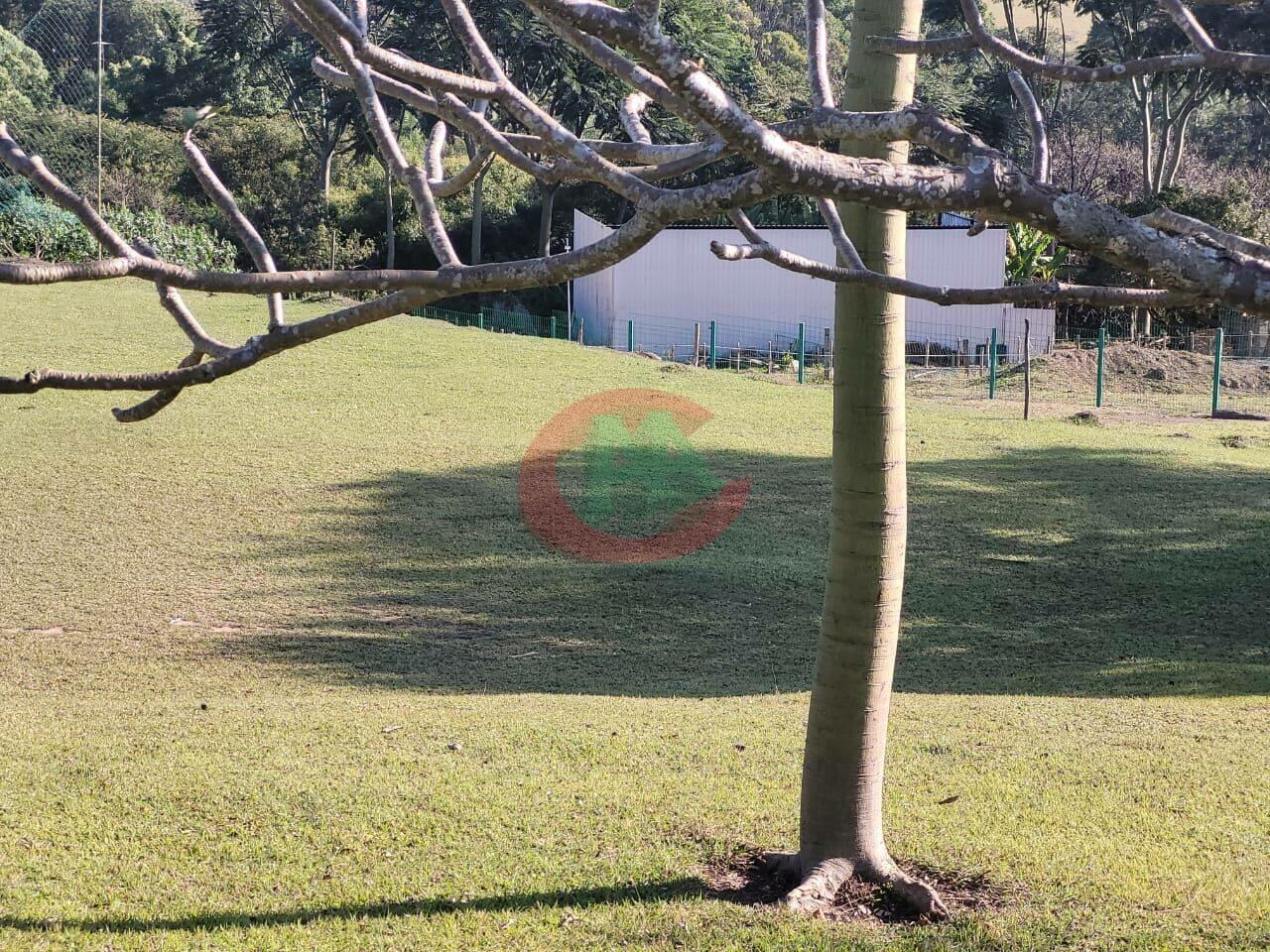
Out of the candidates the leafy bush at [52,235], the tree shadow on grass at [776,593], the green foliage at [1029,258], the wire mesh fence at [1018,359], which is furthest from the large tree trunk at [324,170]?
the tree shadow on grass at [776,593]

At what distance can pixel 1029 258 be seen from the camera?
27109 mm

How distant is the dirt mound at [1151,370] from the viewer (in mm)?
22297

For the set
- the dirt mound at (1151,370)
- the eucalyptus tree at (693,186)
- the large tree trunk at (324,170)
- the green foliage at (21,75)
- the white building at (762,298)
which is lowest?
the dirt mound at (1151,370)

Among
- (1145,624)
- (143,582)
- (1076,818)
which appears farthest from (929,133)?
(143,582)

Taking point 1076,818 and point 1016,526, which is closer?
point 1076,818

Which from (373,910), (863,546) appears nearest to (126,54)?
(373,910)

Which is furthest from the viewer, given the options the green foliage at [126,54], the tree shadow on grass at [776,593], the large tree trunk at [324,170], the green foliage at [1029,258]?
the green foliage at [126,54]

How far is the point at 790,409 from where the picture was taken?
688 inches

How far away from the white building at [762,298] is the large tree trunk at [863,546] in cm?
2130

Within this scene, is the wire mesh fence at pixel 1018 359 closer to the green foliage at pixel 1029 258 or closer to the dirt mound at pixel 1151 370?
the dirt mound at pixel 1151 370

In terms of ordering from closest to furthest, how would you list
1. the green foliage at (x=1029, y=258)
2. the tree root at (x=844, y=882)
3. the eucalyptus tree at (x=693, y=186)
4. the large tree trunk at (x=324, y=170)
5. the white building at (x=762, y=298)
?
the eucalyptus tree at (x=693, y=186)
the tree root at (x=844, y=882)
the white building at (x=762, y=298)
the green foliage at (x=1029, y=258)
the large tree trunk at (x=324, y=170)

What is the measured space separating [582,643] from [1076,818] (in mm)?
4324

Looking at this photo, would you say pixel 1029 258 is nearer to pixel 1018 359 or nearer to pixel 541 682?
pixel 1018 359

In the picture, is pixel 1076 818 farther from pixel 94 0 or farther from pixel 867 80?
pixel 94 0
